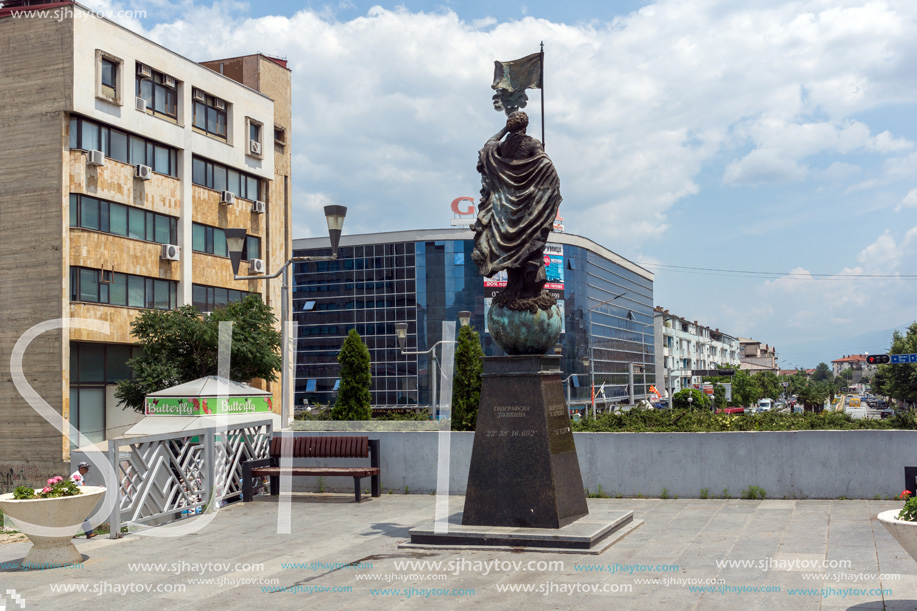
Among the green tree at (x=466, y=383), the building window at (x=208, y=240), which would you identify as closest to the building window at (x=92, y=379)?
the building window at (x=208, y=240)

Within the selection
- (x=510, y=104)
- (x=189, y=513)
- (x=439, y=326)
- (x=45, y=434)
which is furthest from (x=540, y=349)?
(x=439, y=326)

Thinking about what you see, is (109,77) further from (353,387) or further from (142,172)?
(353,387)

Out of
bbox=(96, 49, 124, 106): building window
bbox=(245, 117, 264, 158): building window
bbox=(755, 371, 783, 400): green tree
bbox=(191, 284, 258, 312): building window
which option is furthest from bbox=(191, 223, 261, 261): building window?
bbox=(755, 371, 783, 400): green tree

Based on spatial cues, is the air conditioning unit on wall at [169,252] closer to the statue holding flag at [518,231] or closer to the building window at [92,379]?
the building window at [92,379]

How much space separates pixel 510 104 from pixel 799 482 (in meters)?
7.64

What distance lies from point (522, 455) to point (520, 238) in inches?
114

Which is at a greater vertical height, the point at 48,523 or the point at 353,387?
the point at 353,387

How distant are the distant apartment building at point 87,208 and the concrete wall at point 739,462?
2002 centimetres

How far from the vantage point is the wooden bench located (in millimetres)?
14648

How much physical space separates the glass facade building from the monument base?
64.2m

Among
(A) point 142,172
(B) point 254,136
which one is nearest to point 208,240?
(A) point 142,172

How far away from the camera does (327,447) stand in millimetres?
15203

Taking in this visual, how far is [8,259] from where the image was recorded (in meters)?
29.7

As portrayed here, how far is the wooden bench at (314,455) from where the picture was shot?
1465 centimetres
